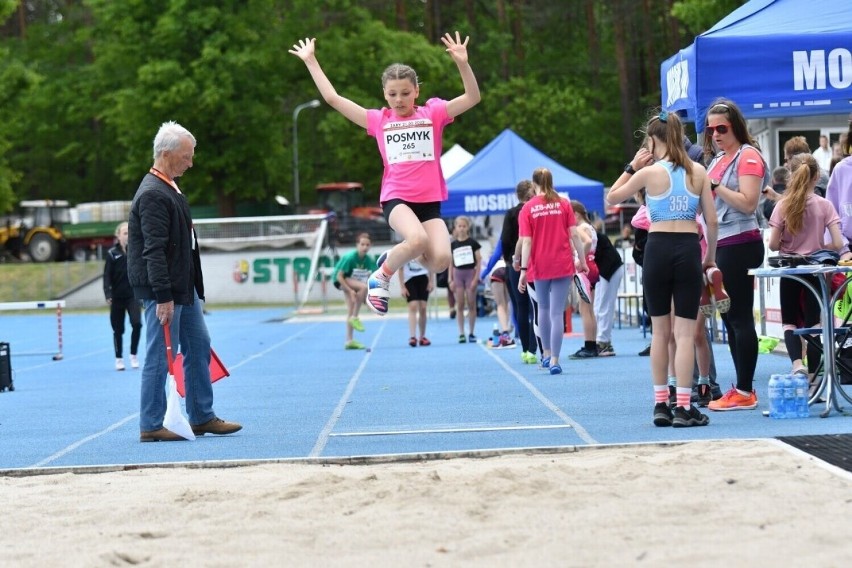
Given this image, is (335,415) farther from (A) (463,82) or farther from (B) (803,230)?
(B) (803,230)

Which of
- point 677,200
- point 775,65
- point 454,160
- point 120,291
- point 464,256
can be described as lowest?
point 120,291

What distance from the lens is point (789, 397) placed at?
27.4 ft

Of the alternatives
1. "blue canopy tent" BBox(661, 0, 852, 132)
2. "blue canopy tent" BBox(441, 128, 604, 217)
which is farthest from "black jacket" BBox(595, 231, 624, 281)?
"blue canopy tent" BBox(441, 128, 604, 217)

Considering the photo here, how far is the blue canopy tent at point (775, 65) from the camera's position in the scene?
33.8 feet

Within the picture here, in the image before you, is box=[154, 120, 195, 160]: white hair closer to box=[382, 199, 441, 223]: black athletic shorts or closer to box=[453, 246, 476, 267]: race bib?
box=[382, 199, 441, 223]: black athletic shorts

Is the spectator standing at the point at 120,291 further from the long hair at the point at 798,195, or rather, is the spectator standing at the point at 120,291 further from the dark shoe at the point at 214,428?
the long hair at the point at 798,195

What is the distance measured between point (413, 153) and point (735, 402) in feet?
9.03

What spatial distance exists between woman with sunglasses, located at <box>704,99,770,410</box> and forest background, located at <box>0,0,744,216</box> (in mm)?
38117

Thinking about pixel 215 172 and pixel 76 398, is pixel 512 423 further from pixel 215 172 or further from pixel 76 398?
pixel 215 172

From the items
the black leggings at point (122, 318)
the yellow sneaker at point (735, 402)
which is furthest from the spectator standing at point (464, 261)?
the yellow sneaker at point (735, 402)

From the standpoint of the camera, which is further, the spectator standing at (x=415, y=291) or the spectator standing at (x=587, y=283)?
the spectator standing at (x=415, y=291)

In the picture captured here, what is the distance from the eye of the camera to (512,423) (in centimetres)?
873

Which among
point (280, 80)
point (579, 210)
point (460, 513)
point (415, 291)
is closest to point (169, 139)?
point (460, 513)

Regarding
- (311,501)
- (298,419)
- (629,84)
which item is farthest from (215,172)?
(311,501)
